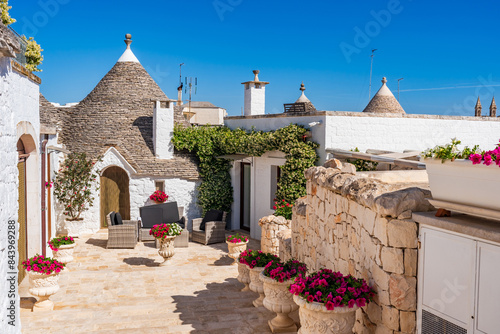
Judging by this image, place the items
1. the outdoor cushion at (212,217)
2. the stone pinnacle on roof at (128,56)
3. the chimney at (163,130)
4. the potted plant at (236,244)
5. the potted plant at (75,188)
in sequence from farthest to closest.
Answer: the stone pinnacle on roof at (128,56) → the chimney at (163,130) → the potted plant at (75,188) → the outdoor cushion at (212,217) → the potted plant at (236,244)

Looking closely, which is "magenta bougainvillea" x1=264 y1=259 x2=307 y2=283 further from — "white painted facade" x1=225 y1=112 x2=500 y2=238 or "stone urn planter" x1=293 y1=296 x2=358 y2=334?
"white painted facade" x1=225 y1=112 x2=500 y2=238

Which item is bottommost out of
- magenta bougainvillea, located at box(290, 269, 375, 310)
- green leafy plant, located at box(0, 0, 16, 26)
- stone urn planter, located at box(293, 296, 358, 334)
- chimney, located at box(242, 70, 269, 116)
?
stone urn planter, located at box(293, 296, 358, 334)

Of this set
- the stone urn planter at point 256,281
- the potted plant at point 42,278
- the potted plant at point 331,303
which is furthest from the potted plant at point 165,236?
the potted plant at point 331,303

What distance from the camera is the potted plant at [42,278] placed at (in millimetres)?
7922

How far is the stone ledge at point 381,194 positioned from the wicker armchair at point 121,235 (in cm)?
889

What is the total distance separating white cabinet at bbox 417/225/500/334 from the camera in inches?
141

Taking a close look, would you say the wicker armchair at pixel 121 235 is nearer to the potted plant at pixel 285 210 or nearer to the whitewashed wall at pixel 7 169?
the potted plant at pixel 285 210

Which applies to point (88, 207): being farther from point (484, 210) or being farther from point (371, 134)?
point (484, 210)

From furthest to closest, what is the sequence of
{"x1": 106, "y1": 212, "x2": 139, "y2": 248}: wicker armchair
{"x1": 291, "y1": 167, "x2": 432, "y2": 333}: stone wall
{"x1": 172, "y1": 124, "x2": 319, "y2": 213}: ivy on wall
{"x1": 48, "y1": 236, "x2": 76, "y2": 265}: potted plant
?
1. {"x1": 106, "y1": 212, "x2": 139, "y2": 248}: wicker armchair
2. {"x1": 172, "y1": 124, "x2": 319, "y2": 213}: ivy on wall
3. {"x1": 48, "y1": 236, "x2": 76, "y2": 265}: potted plant
4. {"x1": 291, "y1": 167, "x2": 432, "y2": 333}: stone wall

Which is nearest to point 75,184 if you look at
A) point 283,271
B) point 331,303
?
point 283,271

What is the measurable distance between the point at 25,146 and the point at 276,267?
6019 mm

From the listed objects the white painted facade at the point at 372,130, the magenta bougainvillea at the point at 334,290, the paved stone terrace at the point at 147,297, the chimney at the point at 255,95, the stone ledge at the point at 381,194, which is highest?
the chimney at the point at 255,95

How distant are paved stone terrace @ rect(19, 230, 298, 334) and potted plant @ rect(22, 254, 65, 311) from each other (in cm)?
22

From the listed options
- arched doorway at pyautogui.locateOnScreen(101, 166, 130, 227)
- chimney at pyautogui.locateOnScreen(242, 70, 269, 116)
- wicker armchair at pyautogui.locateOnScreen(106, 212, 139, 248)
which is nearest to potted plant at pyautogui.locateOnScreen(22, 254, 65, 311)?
wicker armchair at pyautogui.locateOnScreen(106, 212, 139, 248)
